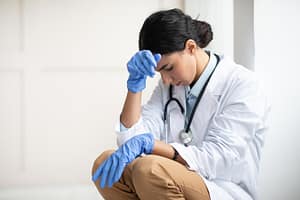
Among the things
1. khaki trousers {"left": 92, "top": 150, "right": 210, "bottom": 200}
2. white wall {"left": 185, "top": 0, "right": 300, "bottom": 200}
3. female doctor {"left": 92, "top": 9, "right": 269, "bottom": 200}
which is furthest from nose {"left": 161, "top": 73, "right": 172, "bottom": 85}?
white wall {"left": 185, "top": 0, "right": 300, "bottom": 200}

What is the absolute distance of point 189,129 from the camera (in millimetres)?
1354

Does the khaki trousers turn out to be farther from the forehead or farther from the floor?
the floor

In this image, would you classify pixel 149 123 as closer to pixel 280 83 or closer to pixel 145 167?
pixel 145 167

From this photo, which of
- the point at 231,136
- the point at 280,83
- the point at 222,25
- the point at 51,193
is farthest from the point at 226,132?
the point at 51,193

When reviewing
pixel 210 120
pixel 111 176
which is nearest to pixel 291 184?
pixel 210 120

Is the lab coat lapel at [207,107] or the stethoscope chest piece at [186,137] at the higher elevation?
the lab coat lapel at [207,107]

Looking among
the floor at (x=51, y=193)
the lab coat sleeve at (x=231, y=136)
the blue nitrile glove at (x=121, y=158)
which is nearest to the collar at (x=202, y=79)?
the lab coat sleeve at (x=231, y=136)

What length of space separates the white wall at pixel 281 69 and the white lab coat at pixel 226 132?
339 millimetres

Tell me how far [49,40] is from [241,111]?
1.28 metres

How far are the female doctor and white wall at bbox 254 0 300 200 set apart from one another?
1.12ft

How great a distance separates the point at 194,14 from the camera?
6.81 ft

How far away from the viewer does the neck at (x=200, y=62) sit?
4.39 feet

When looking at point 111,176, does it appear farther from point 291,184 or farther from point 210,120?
point 291,184

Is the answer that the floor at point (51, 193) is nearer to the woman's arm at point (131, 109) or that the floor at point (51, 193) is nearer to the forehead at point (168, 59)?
the woman's arm at point (131, 109)
